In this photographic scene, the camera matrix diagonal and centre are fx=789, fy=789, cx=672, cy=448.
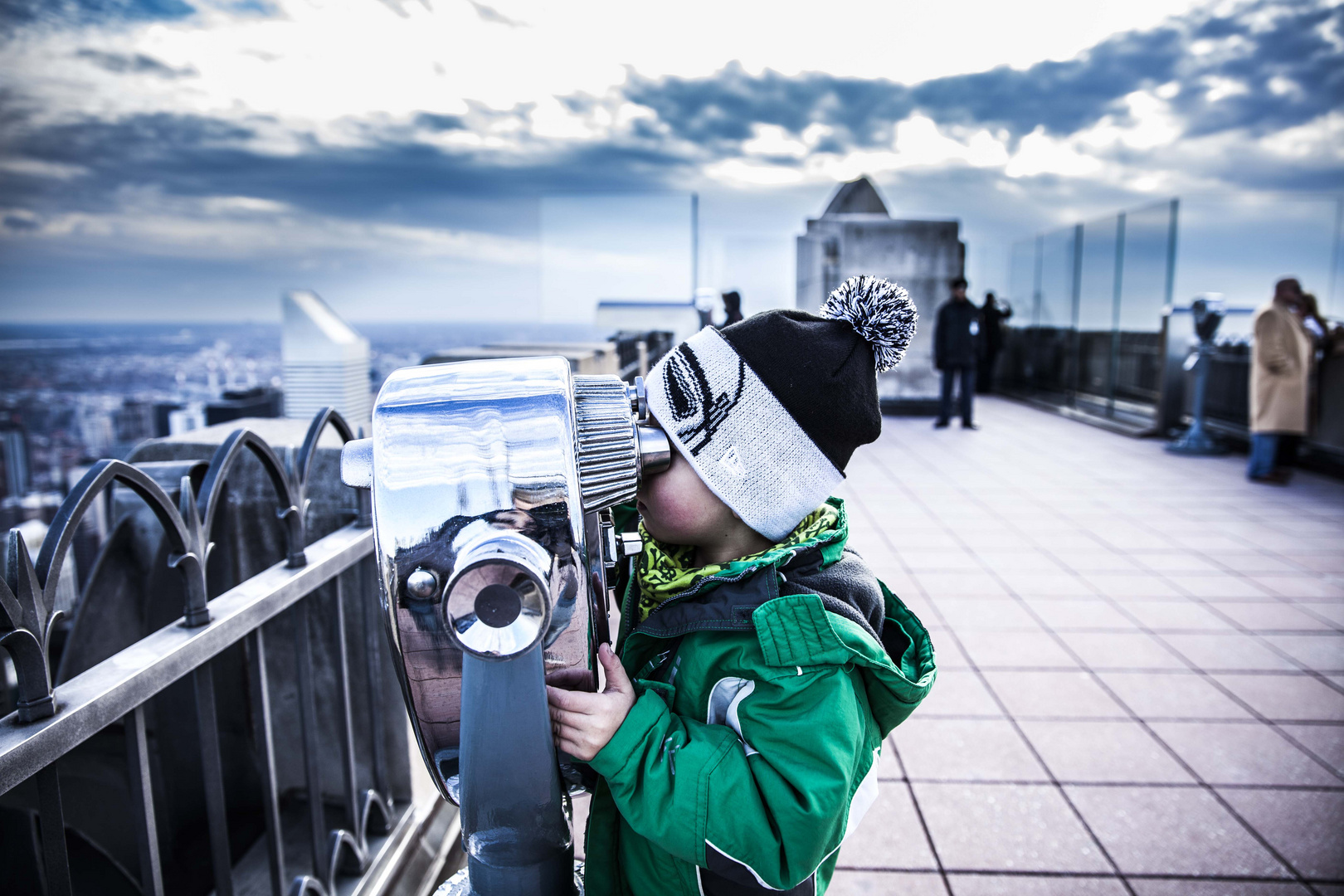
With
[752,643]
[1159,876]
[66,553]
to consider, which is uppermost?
[66,553]

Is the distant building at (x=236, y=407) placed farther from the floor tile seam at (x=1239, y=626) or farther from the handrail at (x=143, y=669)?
the floor tile seam at (x=1239, y=626)

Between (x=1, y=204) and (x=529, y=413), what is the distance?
2204 cm

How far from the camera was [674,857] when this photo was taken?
933mm

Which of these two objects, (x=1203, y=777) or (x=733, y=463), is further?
(x=1203, y=777)

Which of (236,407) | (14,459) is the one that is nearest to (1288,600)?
(236,407)

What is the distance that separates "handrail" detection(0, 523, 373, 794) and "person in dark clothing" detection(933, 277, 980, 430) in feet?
29.8

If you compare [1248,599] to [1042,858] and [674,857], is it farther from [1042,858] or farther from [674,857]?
[674,857]

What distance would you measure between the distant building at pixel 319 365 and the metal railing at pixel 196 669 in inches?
145

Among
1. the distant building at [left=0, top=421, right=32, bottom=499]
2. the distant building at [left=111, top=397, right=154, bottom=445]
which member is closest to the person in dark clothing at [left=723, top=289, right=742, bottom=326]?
the distant building at [left=111, top=397, right=154, bottom=445]

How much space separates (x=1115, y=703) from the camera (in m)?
2.91

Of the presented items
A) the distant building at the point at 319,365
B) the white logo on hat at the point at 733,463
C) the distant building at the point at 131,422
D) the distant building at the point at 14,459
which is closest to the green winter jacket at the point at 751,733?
the white logo on hat at the point at 733,463

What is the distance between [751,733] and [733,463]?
309mm

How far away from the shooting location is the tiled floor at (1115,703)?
2.10m

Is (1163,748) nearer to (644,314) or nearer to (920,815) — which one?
(920,815)
